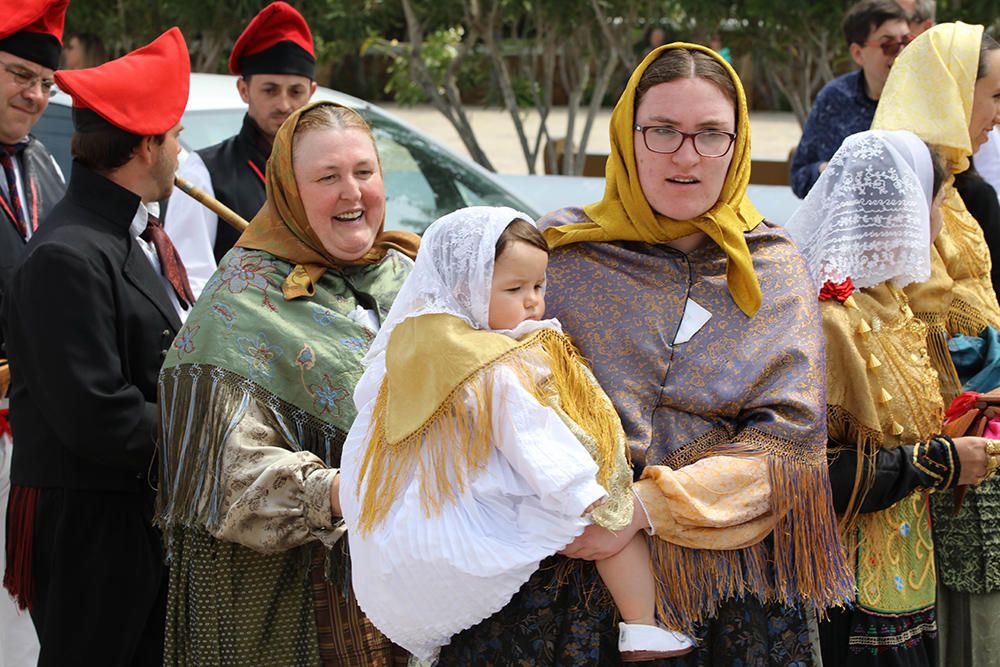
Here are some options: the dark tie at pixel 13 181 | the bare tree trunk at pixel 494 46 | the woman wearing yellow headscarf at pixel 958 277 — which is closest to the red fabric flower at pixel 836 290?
the woman wearing yellow headscarf at pixel 958 277

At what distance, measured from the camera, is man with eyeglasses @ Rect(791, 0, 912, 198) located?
212 inches

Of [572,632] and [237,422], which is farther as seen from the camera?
[237,422]

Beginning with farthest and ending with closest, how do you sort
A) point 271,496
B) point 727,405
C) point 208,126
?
point 208,126 → point 271,496 → point 727,405

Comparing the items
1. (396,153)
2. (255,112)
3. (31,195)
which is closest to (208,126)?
(255,112)

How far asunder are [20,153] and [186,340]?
1591mm

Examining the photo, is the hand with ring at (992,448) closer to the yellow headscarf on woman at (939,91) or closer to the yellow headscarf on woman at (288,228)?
the yellow headscarf on woman at (939,91)

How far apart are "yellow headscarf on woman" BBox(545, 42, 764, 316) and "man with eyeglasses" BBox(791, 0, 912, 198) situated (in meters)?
2.70

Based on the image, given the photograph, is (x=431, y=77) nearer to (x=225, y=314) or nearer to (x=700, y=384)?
(x=225, y=314)

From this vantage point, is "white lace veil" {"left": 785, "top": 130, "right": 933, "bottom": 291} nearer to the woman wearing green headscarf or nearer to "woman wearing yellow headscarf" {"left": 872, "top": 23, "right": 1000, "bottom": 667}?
"woman wearing yellow headscarf" {"left": 872, "top": 23, "right": 1000, "bottom": 667}

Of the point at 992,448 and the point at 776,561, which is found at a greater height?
the point at 992,448

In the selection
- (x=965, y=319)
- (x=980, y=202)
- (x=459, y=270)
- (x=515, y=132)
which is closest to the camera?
(x=459, y=270)

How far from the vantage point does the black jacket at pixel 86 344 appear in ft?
9.75

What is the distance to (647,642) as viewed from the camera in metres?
2.49

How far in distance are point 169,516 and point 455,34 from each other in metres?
7.65
